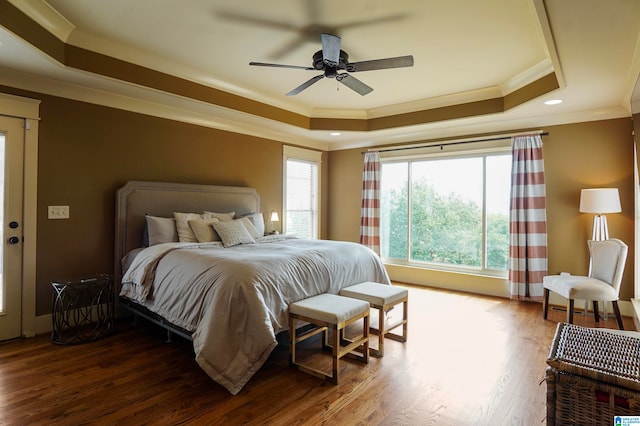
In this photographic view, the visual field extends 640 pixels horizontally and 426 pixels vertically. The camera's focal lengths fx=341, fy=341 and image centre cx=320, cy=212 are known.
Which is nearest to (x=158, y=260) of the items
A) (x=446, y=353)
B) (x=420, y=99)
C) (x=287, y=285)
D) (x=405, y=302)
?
(x=287, y=285)

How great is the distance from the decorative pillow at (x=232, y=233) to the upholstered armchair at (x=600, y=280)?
3.48 meters

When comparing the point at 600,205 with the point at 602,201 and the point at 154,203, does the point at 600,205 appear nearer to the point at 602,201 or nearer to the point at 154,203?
the point at 602,201

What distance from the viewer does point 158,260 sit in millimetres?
3217

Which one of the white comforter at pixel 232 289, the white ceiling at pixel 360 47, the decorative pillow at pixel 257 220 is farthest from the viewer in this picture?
the decorative pillow at pixel 257 220

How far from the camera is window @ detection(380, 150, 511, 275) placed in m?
5.05

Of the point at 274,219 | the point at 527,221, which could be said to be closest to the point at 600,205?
the point at 527,221

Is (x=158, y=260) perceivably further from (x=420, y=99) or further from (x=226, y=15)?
(x=420, y=99)

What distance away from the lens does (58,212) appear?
3455 millimetres

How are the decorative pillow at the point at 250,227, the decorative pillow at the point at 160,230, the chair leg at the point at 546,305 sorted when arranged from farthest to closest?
the decorative pillow at the point at 250,227
the chair leg at the point at 546,305
the decorative pillow at the point at 160,230

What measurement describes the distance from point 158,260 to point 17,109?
1915 mm

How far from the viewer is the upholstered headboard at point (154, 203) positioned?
3787 millimetres

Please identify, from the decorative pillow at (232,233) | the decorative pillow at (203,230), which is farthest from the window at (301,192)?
the decorative pillow at (203,230)

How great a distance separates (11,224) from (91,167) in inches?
34.5

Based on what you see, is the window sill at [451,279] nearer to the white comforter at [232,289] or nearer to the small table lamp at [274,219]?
the small table lamp at [274,219]
